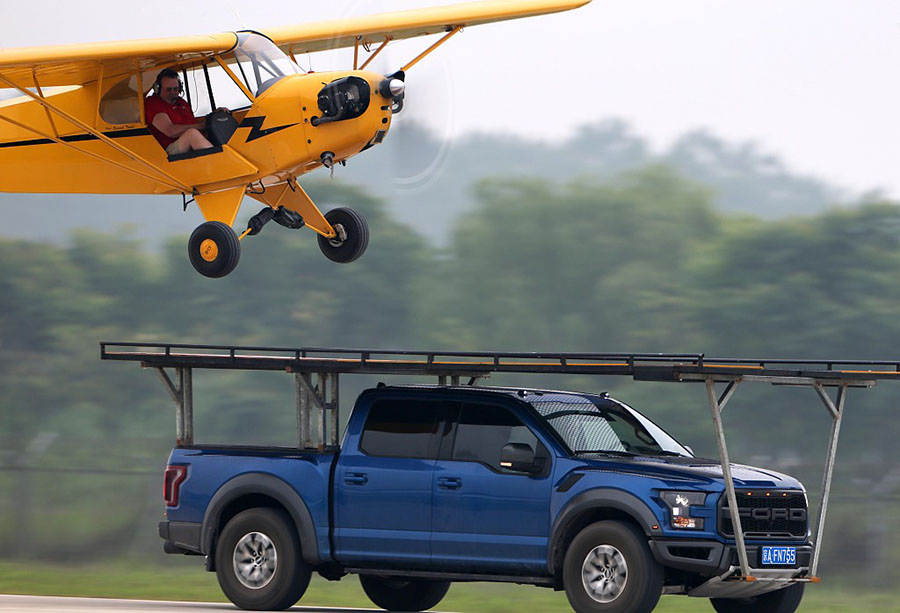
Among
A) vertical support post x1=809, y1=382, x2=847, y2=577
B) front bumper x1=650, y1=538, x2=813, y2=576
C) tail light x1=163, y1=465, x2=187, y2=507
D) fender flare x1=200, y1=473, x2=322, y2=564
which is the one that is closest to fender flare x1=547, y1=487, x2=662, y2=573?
front bumper x1=650, y1=538, x2=813, y2=576

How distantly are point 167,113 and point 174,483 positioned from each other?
4863mm

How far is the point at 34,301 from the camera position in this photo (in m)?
43.9

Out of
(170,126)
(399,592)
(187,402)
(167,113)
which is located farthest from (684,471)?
(167,113)

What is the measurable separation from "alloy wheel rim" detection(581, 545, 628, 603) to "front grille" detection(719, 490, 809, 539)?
0.75 metres

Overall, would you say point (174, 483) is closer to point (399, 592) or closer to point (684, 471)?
point (399, 592)

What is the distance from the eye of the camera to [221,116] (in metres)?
14.9

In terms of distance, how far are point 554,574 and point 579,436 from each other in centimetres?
106

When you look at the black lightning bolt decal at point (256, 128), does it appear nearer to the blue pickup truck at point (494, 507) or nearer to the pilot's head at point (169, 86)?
the pilot's head at point (169, 86)

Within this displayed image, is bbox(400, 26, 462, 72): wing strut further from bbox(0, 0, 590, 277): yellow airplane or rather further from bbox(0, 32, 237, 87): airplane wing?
bbox(0, 32, 237, 87): airplane wing

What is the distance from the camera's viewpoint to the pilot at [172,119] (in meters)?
15.0

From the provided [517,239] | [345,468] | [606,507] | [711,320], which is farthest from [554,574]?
[517,239]

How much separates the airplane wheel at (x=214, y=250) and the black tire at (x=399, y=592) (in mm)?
3649

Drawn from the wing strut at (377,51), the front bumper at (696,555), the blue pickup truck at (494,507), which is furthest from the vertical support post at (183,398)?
the wing strut at (377,51)

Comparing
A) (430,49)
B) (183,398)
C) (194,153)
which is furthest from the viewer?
(430,49)
